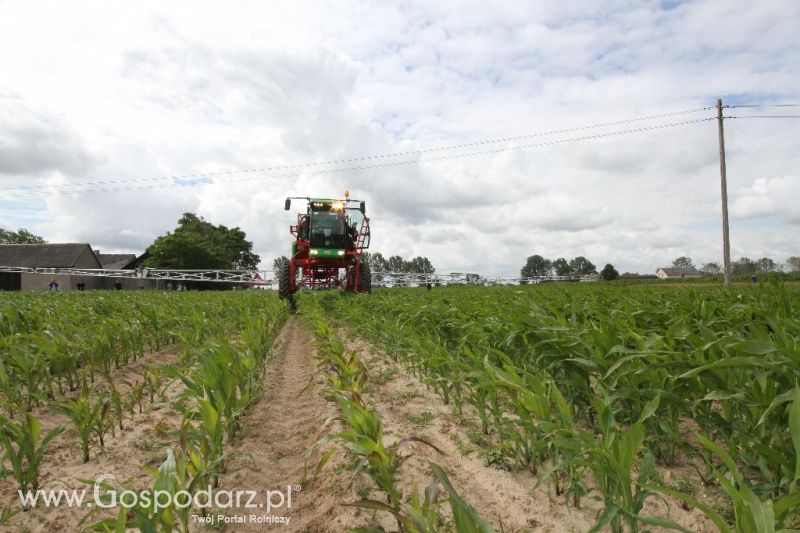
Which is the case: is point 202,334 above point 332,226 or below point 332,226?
below

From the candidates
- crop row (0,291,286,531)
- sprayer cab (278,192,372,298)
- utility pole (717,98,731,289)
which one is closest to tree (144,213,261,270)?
sprayer cab (278,192,372,298)

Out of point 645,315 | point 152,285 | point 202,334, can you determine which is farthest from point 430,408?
point 152,285

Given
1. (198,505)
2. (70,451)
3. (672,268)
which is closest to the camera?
(198,505)

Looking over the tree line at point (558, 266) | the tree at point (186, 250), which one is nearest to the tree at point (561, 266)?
the tree line at point (558, 266)

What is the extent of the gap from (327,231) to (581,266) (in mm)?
106685

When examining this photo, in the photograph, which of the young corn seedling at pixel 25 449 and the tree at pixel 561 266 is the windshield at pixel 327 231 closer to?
the young corn seedling at pixel 25 449

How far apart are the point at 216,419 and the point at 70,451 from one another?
4.26 feet

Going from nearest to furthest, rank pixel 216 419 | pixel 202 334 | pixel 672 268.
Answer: pixel 216 419 → pixel 202 334 → pixel 672 268

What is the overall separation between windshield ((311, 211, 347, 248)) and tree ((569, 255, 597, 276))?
10070 centimetres

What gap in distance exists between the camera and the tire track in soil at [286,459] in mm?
2256

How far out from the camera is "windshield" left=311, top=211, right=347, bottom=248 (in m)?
14.2

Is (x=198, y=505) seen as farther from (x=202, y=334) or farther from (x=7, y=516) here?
(x=202, y=334)

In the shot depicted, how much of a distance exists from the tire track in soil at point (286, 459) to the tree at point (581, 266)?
359ft

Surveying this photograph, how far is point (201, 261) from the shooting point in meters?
45.7
